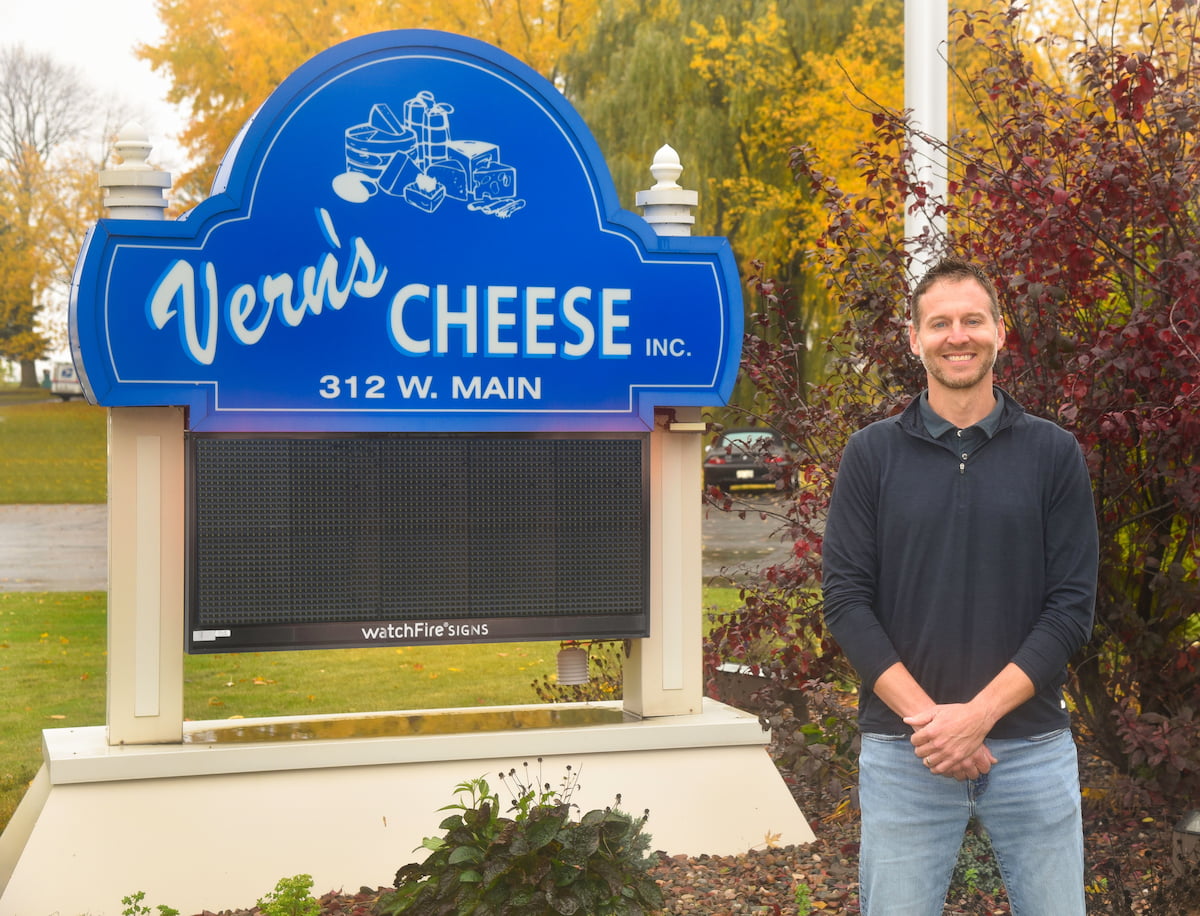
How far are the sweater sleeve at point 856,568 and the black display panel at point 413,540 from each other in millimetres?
2815

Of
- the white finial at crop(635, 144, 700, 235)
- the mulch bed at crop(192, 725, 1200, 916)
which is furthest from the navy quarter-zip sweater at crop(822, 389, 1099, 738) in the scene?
the white finial at crop(635, 144, 700, 235)

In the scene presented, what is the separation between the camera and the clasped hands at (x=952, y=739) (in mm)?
3195

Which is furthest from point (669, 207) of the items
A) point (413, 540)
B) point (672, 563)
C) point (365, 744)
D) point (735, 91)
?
point (735, 91)

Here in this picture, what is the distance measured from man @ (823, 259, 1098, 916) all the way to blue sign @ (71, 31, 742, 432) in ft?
9.78

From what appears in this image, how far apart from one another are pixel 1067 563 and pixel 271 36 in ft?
91.8

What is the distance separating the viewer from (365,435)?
236 inches

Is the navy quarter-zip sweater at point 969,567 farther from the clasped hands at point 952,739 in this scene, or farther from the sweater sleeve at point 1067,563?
the clasped hands at point 952,739

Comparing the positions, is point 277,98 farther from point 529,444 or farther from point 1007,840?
point 1007,840

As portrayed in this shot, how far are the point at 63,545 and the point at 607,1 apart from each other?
15436 mm

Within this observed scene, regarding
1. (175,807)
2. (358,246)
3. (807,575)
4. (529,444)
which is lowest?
(175,807)

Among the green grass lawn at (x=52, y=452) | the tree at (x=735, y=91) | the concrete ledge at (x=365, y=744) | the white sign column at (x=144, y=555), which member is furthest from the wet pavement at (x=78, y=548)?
the white sign column at (x=144, y=555)

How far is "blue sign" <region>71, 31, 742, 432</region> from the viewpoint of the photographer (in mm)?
5797

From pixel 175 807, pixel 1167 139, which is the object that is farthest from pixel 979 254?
pixel 175 807

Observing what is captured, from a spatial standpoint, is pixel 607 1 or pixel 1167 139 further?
pixel 607 1
